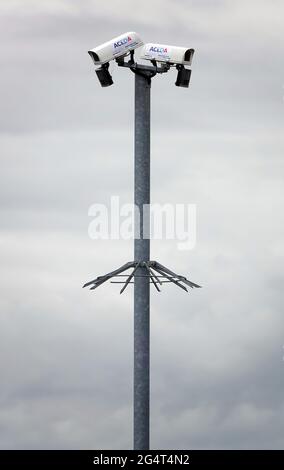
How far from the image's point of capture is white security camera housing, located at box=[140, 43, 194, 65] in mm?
69312

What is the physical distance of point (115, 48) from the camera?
6900 centimetres

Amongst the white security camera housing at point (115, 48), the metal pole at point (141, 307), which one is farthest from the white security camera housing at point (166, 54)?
the metal pole at point (141, 307)

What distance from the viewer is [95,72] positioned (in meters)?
69.6

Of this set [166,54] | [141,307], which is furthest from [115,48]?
[141,307]

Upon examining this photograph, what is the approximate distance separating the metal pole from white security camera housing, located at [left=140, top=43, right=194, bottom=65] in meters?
2.28

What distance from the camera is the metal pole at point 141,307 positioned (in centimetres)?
6888

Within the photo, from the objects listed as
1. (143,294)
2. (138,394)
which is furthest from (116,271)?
(138,394)

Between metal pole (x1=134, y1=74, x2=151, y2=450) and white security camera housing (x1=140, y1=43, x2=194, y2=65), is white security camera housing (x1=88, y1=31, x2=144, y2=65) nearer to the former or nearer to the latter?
white security camera housing (x1=140, y1=43, x2=194, y2=65)

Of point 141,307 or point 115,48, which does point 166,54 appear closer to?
point 115,48

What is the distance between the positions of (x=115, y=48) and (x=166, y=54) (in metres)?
2.69
